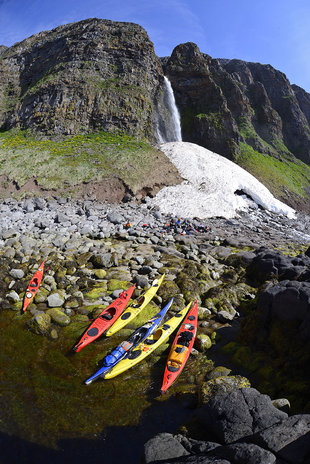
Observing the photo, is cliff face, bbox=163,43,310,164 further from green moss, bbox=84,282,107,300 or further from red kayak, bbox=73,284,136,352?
red kayak, bbox=73,284,136,352

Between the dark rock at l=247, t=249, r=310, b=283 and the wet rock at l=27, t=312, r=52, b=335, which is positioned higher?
the dark rock at l=247, t=249, r=310, b=283

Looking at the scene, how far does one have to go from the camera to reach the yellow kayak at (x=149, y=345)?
8508 mm

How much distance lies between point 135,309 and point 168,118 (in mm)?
43788

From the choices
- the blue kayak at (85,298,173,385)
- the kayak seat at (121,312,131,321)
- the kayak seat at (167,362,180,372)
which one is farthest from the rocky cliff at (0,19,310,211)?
the kayak seat at (167,362,180,372)

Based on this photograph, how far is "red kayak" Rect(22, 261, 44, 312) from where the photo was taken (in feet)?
37.4

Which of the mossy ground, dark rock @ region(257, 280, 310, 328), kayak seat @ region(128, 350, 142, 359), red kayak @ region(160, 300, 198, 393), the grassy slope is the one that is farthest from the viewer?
the grassy slope

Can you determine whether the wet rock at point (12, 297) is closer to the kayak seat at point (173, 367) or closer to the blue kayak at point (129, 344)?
the blue kayak at point (129, 344)

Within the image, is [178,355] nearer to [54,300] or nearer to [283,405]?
[283,405]

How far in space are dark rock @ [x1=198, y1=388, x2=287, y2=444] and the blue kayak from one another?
3.37 metres

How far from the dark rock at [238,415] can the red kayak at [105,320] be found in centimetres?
489

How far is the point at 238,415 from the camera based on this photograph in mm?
5793

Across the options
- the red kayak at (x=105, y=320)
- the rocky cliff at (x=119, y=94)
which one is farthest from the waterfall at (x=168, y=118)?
the red kayak at (x=105, y=320)

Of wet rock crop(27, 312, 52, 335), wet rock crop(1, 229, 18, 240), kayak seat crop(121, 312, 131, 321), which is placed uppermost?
wet rock crop(1, 229, 18, 240)

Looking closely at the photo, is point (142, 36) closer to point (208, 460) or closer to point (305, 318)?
point (305, 318)
